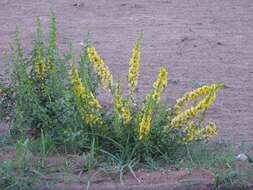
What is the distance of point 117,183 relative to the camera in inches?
190

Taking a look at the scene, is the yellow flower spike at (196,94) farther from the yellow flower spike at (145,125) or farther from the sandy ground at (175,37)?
the sandy ground at (175,37)

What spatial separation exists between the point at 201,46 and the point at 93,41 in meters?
1.39

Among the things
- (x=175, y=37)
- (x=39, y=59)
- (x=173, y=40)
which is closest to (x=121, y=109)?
(x=39, y=59)

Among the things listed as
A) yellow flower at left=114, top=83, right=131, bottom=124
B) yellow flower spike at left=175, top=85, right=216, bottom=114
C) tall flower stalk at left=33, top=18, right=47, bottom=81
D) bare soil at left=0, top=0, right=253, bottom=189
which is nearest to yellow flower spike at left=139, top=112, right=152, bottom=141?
yellow flower at left=114, top=83, right=131, bottom=124

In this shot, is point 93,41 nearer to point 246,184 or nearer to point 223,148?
point 223,148

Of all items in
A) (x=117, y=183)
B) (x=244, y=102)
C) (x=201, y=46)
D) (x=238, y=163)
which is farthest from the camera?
(x=201, y=46)

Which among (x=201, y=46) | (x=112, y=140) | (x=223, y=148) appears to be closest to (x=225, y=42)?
(x=201, y=46)

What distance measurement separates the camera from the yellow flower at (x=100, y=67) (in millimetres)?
5312

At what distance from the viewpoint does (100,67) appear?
5.35 m

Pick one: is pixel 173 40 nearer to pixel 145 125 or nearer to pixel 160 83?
pixel 160 83

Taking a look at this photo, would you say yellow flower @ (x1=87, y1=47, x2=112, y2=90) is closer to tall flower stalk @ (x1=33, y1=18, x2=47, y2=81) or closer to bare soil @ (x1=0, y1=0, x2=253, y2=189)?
tall flower stalk @ (x1=33, y1=18, x2=47, y2=81)

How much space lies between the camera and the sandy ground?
739 centimetres

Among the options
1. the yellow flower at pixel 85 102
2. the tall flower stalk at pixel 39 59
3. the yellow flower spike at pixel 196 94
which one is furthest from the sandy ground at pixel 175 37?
the tall flower stalk at pixel 39 59

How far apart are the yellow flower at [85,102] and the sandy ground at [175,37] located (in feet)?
4.63
